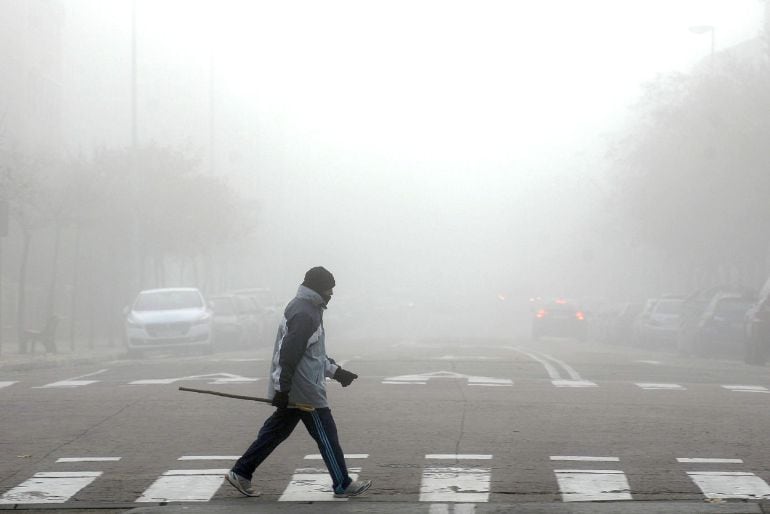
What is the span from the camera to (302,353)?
32.2ft

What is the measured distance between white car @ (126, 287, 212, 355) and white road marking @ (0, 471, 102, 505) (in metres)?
23.0

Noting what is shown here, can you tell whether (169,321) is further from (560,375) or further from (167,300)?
(560,375)

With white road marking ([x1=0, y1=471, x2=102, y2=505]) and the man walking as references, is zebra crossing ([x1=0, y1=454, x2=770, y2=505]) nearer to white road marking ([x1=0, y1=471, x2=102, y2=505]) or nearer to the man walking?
white road marking ([x1=0, y1=471, x2=102, y2=505])

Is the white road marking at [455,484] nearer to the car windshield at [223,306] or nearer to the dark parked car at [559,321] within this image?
the car windshield at [223,306]

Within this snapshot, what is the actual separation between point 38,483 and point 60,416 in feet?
16.6

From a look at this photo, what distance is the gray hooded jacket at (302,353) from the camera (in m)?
9.77

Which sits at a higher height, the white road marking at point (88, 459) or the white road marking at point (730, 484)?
the white road marking at point (730, 484)

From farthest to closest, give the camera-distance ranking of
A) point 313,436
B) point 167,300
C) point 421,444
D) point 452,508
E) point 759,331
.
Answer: point 167,300, point 759,331, point 421,444, point 313,436, point 452,508

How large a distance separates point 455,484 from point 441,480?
217 mm

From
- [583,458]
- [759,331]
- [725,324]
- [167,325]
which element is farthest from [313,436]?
[725,324]

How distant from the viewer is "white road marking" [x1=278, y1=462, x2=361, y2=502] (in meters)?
10.3

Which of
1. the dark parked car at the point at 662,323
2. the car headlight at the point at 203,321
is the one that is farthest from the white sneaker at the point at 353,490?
the dark parked car at the point at 662,323

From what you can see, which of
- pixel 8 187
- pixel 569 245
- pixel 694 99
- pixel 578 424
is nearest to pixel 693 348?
pixel 694 99

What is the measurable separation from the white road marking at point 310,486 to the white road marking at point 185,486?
0.54 metres
